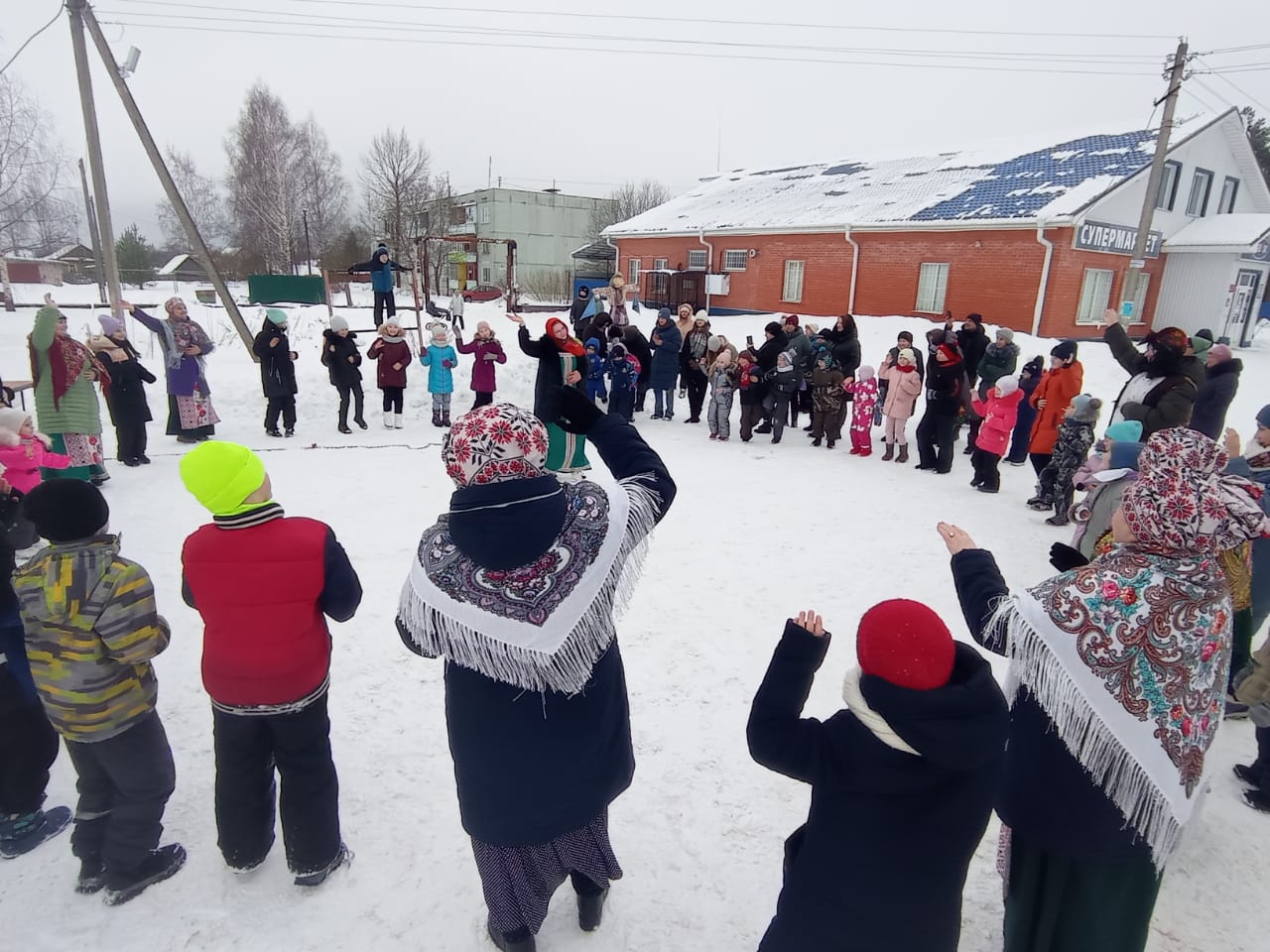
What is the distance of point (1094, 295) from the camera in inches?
718

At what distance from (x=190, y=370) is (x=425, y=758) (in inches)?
293

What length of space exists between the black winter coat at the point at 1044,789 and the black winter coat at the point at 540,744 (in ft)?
3.18

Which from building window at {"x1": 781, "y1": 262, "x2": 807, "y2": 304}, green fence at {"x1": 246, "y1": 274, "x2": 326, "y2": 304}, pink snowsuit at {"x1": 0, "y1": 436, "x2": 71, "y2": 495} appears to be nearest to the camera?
pink snowsuit at {"x1": 0, "y1": 436, "x2": 71, "y2": 495}

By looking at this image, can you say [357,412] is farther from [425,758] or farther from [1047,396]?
[1047,396]

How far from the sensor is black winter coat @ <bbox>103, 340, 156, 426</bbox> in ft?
24.7

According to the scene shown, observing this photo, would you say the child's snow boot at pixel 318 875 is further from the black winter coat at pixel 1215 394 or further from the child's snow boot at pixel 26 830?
the black winter coat at pixel 1215 394

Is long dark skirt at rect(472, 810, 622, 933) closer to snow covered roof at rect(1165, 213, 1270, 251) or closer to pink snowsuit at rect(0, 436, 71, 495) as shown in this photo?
pink snowsuit at rect(0, 436, 71, 495)

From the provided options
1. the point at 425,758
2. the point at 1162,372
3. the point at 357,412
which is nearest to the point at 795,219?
the point at 357,412

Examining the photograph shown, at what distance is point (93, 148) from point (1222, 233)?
86.0 feet

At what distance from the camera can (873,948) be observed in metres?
1.55

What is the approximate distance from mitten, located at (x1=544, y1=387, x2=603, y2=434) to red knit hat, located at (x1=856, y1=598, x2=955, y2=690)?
3.25 ft

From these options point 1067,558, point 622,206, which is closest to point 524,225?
point 622,206

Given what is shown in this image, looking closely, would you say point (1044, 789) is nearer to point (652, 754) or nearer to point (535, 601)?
point (535, 601)

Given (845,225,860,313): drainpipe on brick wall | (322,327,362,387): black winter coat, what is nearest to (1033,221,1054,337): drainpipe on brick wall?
(845,225,860,313): drainpipe on brick wall
